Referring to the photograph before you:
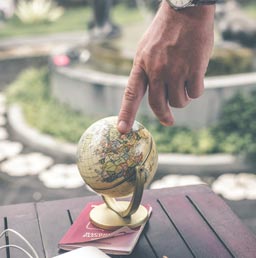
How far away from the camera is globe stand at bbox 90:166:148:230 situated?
6.19 ft

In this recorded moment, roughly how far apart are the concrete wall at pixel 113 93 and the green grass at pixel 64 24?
5.94 metres

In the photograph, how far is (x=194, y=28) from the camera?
1.52 meters

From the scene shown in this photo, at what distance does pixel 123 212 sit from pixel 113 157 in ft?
0.78

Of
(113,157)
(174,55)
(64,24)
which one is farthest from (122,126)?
(64,24)

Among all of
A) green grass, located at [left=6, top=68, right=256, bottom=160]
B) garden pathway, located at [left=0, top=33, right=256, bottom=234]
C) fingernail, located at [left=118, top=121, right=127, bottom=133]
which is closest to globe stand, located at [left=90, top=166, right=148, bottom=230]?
fingernail, located at [left=118, top=121, right=127, bottom=133]

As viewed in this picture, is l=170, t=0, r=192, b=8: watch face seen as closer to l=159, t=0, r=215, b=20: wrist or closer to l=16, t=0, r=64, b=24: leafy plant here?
l=159, t=0, r=215, b=20: wrist

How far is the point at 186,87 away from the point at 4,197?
105 inches

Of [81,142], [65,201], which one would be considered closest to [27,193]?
[65,201]

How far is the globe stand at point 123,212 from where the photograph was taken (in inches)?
74.3

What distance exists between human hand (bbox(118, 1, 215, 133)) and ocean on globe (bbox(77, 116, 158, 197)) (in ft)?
0.95

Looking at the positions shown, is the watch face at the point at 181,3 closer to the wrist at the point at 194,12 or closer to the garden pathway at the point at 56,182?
the wrist at the point at 194,12

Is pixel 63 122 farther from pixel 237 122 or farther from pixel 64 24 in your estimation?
pixel 64 24

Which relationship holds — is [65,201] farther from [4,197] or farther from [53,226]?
[4,197]

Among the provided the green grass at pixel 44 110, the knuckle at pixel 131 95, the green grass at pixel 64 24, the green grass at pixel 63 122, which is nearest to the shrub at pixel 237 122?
the green grass at pixel 63 122
